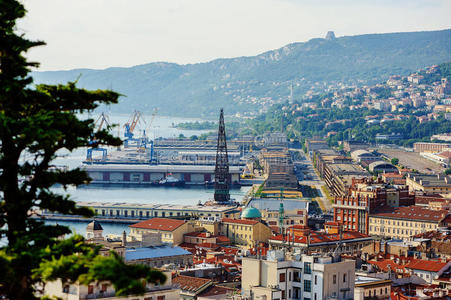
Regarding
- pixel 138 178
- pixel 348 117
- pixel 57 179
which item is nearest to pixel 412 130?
pixel 348 117

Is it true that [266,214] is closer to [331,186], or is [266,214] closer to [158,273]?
[331,186]

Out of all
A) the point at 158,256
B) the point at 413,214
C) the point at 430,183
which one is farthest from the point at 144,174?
the point at 158,256

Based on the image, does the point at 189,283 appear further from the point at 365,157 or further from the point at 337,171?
the point at 365,157

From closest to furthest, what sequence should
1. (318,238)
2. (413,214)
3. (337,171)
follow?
(318,238) < (413,214) < (337,171)

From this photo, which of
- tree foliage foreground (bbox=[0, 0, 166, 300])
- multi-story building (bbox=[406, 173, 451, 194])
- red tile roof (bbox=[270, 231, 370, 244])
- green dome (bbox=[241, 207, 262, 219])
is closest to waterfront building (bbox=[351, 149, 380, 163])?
multi-story building (bbox=[406, 173, 451, 194])

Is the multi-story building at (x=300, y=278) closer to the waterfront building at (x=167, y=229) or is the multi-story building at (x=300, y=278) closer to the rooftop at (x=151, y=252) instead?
the rooftop at (x=151, y=252)

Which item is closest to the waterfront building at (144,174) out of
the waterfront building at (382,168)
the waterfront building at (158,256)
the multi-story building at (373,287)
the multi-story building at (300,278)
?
the waterfront building at (382,168)

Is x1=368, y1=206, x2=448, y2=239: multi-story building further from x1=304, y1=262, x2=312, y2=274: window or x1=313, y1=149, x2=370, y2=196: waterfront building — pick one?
x1=304, y1=262, x2=312, y2=274: window
